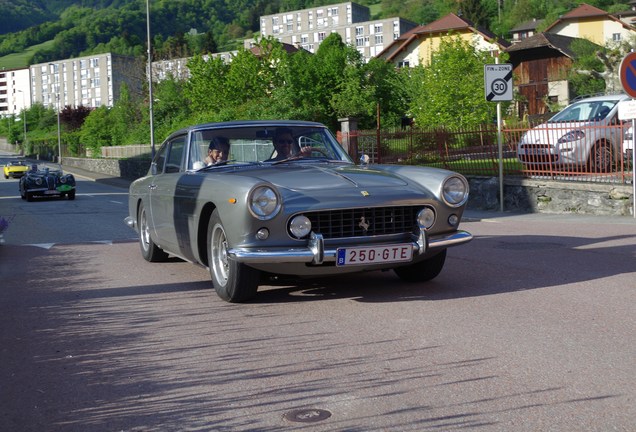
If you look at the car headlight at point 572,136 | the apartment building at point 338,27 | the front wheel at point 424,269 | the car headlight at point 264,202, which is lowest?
the front wheel at point 424,269

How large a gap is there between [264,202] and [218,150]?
171 cm

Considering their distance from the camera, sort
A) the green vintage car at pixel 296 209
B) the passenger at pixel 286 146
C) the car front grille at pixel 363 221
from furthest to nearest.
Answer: the passenger at pixel 286 146 < the car front grille at pixel 363 221 < the green vintage car at pixel 296 209

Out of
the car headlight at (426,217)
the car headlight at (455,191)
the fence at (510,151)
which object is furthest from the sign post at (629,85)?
the car headlight at (426,217)

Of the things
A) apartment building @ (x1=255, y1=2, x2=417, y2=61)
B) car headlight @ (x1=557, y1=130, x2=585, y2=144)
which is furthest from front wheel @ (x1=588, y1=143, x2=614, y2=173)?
apartment building @ (x1=255, y1=2, x2=417, y2=61)

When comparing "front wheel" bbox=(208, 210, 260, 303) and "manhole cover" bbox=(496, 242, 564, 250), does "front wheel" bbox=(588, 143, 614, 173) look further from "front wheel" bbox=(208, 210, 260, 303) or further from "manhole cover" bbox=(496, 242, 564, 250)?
"front wheel" bbox=(208, 210, 260, 303)

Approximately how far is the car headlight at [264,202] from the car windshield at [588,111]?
1196 cm

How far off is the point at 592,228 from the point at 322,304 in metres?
7.09

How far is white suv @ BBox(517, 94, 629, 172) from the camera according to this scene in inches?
574

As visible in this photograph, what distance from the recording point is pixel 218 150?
800 centimetres

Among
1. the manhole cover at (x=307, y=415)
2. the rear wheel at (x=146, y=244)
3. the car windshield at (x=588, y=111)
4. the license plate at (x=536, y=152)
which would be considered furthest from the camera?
the car windshield at (x=588, y=111)

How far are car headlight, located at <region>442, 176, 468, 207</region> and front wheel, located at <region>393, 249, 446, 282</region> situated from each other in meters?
0.52

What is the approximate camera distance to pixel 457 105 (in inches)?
1481

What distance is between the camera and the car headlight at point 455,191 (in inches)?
281

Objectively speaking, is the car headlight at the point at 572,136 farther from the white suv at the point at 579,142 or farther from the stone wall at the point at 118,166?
the stone wall at the point at 118,166
